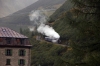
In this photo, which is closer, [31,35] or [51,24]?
[31,35]

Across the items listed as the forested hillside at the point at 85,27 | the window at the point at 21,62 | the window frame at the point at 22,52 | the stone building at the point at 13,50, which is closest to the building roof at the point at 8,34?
the stone building at the point at 13,50

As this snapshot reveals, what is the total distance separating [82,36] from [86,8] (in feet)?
4.70

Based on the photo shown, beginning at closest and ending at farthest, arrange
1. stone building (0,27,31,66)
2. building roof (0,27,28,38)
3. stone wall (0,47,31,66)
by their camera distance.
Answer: stone wall (0,47,31,66) < stone building (0,27,31,66) < building roof (0,27,28,38)

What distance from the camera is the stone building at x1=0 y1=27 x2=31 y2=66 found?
6250 cm

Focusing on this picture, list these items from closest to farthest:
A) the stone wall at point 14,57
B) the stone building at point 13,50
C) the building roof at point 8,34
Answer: the stone wall at point 14,57
the stone building at point 13,50
the building roof at point 8,34

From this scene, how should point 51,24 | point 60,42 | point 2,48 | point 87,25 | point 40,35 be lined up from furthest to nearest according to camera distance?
1. point 51,24
2. point 40,35
3. point 60,42
4. point 2,48
5. point 87,25

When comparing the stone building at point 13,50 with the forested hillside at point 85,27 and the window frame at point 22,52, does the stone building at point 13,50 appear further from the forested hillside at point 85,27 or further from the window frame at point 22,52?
the forested hillside at point 85,27

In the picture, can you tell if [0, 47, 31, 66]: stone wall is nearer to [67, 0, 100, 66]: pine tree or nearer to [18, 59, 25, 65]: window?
[18, 59, 25, 65]: window

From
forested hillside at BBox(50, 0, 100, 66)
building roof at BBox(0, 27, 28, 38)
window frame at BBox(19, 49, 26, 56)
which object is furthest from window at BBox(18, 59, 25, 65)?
forested hillside at BBox(50, 0, 100, 66)

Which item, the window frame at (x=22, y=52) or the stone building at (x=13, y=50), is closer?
the stone building at (x=13, y=50)

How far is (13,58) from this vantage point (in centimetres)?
6328

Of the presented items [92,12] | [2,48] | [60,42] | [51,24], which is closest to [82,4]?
[92,12]

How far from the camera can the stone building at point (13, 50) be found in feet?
205

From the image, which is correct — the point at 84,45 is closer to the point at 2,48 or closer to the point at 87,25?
the point at 87,25
